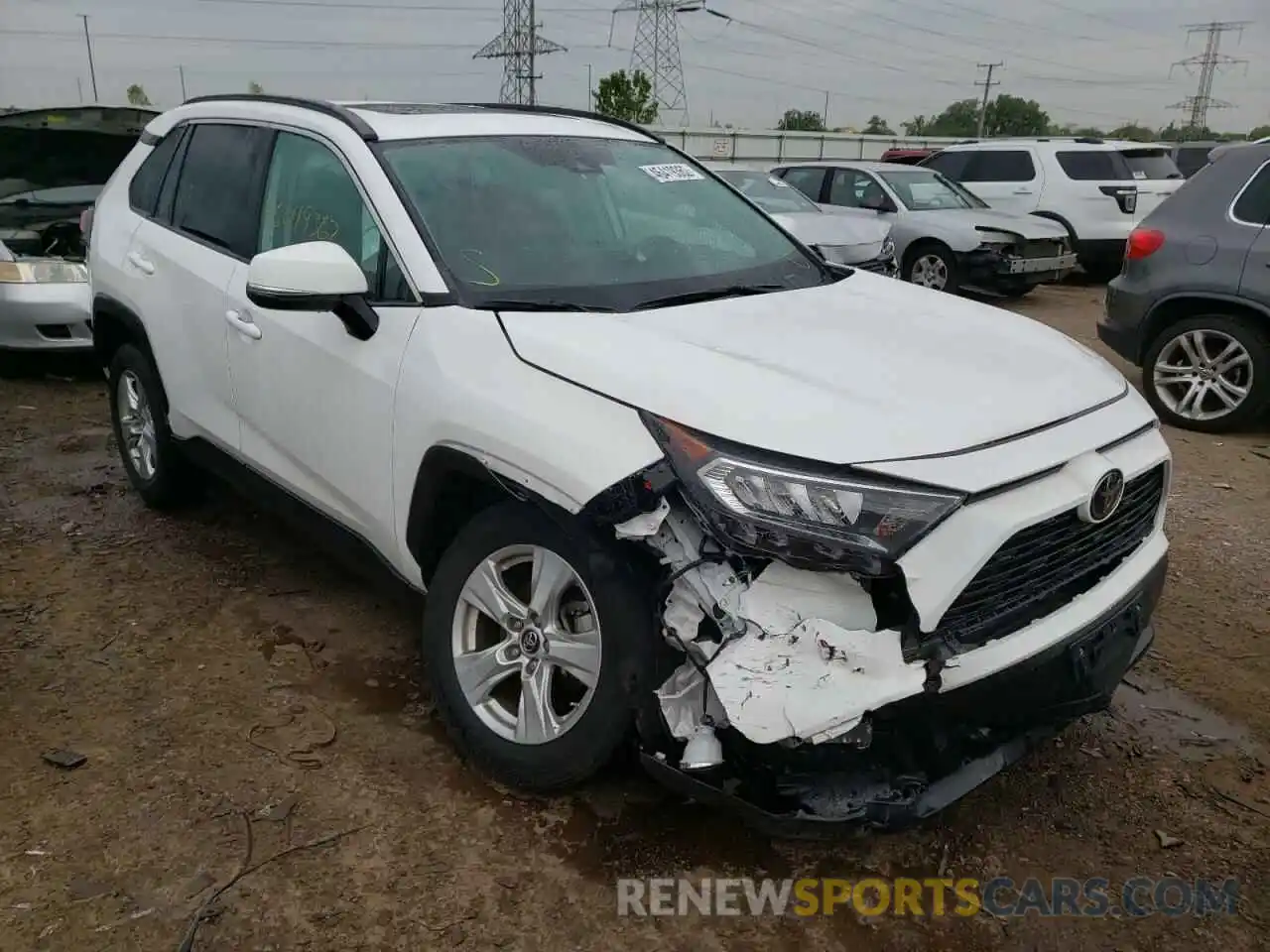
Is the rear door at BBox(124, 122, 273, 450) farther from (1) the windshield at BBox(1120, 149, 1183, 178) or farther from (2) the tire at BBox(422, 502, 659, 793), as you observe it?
(1) the windshield at BBox(1120, 149, 1183, 178)

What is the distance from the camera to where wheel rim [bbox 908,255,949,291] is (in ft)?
36.0

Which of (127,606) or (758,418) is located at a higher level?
(758,418)

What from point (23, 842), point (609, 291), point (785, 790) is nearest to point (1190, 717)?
point (785, 790)

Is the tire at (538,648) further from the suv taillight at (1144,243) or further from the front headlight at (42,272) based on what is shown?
the front headlight at (42,272)

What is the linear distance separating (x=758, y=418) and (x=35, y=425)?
5726mm

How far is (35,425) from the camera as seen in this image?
634cm

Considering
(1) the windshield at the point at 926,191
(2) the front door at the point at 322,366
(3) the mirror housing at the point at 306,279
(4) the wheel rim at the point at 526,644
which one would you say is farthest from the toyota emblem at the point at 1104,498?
(1) the windshield at the point at 926,191

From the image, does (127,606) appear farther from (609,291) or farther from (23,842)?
(609,291)

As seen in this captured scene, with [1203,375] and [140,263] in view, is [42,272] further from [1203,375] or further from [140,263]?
[1203,375]

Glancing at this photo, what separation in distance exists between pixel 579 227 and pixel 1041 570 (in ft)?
5.68

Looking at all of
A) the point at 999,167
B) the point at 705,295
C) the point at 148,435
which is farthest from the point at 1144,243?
the point at 999,167

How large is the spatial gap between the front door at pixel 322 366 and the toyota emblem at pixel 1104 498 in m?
1.78

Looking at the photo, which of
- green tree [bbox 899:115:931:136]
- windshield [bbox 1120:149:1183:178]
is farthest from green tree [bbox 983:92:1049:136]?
windshield [bbox 1120:149:1183:178]

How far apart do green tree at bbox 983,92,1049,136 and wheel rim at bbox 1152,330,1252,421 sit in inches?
3117
